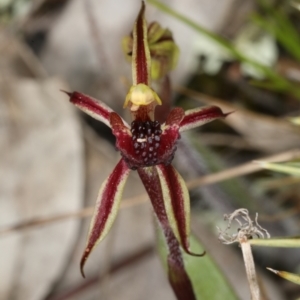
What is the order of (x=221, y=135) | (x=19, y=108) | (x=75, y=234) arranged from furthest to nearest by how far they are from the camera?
A: (x=221, y=135) → (x=19, y=108) → (x=75, y=234)

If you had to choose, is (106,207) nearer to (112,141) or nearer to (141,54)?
(141,54)

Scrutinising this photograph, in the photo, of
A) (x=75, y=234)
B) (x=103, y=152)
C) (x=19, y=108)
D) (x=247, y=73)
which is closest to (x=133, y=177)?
(x=103, y=152)

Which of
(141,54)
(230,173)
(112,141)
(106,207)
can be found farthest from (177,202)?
(112,141)

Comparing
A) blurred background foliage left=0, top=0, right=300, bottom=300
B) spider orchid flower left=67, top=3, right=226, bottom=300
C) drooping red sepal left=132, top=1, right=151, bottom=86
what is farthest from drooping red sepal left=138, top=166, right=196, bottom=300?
blurred background foliage left=0, top=0, right=300, bottom=300

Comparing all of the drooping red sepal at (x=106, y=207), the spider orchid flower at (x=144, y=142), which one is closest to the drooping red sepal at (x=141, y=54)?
the spider orchid flower at (x=144, y=142)

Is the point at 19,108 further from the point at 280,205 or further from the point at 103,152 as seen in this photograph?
the point at 280,205
